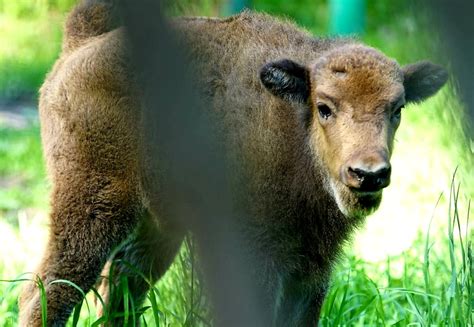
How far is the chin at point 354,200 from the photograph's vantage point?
4379 millimetres

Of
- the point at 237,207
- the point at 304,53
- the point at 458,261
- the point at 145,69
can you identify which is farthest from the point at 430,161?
the point at 145,69

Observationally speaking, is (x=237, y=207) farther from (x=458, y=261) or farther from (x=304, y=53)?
(x=458, y=261)

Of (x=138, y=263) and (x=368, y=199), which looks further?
(x=138, y=263)

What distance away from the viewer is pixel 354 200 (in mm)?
4496

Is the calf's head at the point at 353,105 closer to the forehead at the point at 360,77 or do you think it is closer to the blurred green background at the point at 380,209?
the forehead at the point at 360,77

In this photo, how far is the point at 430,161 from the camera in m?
9.12

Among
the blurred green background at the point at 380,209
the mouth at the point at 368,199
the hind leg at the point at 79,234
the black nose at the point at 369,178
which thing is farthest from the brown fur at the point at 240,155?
the black nose at the point at 369,178

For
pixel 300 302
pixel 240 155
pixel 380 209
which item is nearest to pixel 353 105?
pixel 240 155

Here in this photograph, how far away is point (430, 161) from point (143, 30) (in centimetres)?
785

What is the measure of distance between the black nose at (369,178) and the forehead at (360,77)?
42 cm

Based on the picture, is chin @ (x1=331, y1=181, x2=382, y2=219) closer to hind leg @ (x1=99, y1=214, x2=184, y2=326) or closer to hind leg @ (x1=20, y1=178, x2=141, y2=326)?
hind leg @ (x1=99, y1=214, x2=184, y2=326)

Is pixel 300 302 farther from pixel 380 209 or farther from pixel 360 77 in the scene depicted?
pixel 380 209

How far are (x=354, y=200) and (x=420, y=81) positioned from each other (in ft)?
2.96

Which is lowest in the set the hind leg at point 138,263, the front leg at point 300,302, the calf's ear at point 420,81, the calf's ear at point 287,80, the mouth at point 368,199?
the front leg at point 300,302
